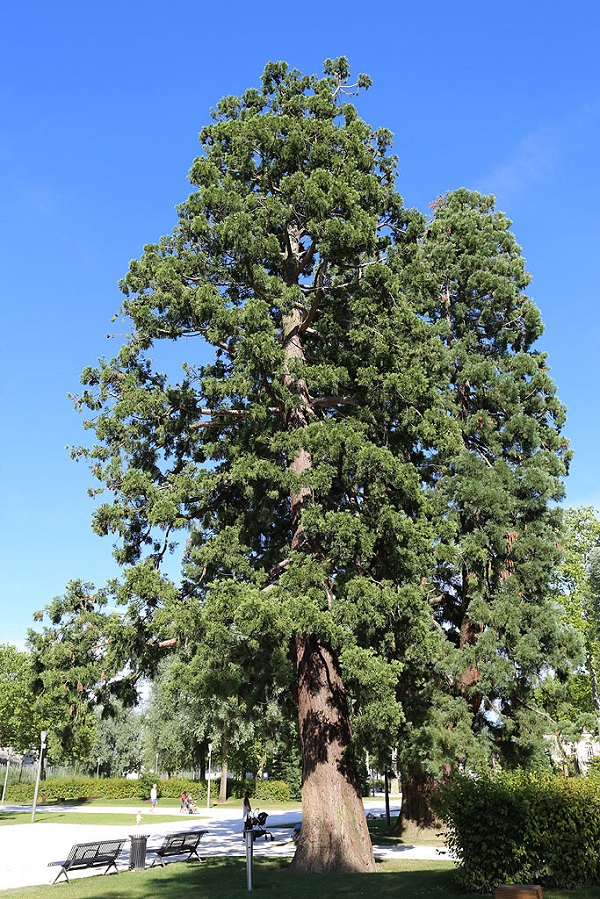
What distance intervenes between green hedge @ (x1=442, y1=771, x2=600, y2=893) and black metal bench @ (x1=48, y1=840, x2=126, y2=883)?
8.02 metres

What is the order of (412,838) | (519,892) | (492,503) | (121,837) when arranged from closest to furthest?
1. (519,892)
2. (492,503)
3. (412,838)
4. (121,837)

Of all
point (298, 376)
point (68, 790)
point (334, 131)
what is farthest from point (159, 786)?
→ point (334, 131)

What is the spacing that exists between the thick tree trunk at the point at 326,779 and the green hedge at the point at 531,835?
342cm

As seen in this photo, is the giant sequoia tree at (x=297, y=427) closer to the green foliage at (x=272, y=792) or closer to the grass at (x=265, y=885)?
the grass at (x=265, y=885)

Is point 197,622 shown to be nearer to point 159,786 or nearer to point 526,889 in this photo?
point 526,889

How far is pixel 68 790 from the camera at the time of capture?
5019 centimetres

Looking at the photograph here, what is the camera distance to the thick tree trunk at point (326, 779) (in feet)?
39.6

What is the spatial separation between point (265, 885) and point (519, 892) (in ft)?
18.7

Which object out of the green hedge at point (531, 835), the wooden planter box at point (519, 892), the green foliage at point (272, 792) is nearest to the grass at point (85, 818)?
the green foliage at point (272, 792)

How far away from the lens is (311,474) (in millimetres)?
13234

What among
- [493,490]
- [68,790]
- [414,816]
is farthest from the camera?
[68,790]

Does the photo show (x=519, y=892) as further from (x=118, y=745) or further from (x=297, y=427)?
(x=118, y=745)

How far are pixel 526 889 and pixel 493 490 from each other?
11.9m

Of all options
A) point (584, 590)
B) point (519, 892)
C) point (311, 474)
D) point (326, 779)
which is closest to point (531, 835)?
point (519, 892)
